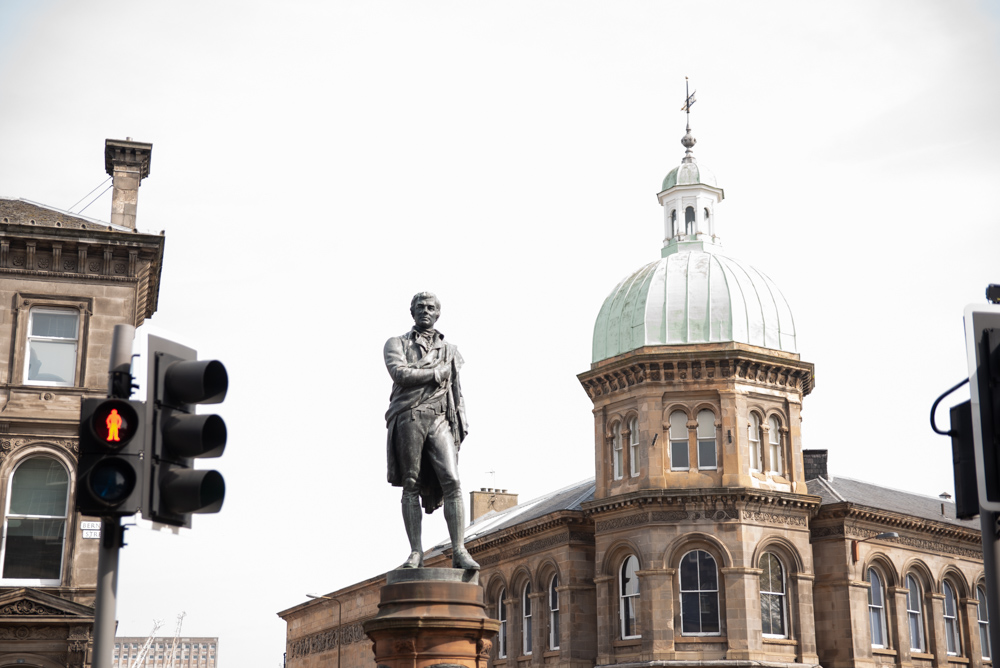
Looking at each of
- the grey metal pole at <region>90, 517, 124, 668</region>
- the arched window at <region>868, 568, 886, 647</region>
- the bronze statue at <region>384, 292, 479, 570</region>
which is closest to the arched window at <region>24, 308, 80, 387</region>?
the bronze statue at <region>384, 292, 479, 570</region>

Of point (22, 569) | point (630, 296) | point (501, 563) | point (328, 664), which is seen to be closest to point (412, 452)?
point (22, 569)

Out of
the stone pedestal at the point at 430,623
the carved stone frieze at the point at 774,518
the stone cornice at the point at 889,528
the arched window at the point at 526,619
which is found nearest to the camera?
the stone pedestal at the point at 430,623

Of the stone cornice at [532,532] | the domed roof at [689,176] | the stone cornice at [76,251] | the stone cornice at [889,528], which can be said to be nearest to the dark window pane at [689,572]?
the stone cornice at [532,532]

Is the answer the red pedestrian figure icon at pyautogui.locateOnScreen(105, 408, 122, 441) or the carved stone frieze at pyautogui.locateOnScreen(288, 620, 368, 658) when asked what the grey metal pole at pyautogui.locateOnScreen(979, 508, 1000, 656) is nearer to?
the red pedestrian figure icon at pyautogui.locateOnScreen(105, 408, 122, 441)

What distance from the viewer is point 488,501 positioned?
59031 mm

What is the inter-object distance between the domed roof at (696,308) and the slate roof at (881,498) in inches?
206

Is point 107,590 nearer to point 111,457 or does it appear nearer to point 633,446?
point 111,457

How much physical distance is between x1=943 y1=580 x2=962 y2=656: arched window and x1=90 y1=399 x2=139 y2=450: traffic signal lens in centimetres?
4137

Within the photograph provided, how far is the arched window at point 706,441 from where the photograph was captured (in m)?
38.5

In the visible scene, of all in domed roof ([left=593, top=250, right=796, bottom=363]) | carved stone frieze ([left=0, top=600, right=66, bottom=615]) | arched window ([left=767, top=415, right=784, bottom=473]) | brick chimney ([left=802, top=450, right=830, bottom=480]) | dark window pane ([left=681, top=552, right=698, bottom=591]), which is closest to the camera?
carved stone frieze ([left=0, top=600, right=66, bottom=615])

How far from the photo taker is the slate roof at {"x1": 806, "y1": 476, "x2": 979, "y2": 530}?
4128 cm

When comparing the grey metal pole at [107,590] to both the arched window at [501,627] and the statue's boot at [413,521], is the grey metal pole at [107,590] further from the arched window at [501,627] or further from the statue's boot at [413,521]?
the arched window at [501,627]

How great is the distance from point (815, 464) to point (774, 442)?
5.15 m

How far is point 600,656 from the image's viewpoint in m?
38.8
